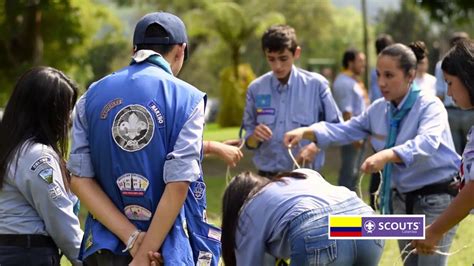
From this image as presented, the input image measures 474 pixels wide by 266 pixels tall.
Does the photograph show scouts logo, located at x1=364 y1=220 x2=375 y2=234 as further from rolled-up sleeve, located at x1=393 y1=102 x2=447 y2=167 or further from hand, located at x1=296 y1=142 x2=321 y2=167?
hand, located at x1=296 y1=142 x2=321 y2=167

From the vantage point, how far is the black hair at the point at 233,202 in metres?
4.86

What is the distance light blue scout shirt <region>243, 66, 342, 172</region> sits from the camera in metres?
7.27

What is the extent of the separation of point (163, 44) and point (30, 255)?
126 centimetres

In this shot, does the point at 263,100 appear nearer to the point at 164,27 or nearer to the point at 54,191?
the point at 54,191

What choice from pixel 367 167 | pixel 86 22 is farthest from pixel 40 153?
pixel 86 22

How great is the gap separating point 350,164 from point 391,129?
539cm

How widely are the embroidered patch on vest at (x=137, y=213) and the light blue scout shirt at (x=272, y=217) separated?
0.86 m

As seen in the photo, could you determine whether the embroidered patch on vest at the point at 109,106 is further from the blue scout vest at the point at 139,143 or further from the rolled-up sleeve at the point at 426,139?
the rolled-up sleeve at the point at 426,139

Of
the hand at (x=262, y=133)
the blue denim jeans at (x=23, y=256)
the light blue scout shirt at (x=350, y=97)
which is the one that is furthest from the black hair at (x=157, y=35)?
the light blue scout shirt at (x=350, y=97)

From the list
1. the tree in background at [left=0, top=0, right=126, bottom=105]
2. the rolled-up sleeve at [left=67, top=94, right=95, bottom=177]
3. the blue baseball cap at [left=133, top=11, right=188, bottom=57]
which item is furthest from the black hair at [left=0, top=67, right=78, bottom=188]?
the tree in background at [left=0, top=0, right=126, bottom=105]

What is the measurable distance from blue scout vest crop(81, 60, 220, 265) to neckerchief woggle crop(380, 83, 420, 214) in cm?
239

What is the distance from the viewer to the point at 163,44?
164 inches

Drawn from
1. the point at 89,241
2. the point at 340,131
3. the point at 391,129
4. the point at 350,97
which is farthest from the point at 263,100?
the point at 350,97

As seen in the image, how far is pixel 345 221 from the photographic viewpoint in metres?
4.53
